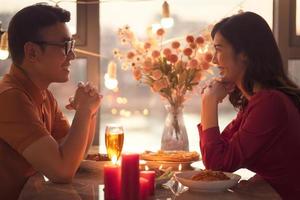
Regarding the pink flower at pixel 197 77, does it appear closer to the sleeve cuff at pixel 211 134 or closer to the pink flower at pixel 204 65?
the pink flower at pixel 204 65

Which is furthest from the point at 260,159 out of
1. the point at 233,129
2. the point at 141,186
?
the point at 141,186

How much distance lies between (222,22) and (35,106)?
810mm

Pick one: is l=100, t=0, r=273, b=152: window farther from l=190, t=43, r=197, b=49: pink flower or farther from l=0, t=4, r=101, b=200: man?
l=0, t=4, r=101, b=200: man

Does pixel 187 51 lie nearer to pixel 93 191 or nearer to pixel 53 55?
pixel 53 55

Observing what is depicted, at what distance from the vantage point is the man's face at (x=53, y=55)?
1702mm

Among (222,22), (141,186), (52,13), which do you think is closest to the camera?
(141,186)

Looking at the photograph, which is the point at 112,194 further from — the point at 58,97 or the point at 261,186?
the point at 58,97

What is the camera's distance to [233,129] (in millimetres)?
1903

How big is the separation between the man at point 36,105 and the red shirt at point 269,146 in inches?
19.1

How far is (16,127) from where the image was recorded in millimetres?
1477

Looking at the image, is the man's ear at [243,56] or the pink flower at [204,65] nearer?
the man's ear at [243,56]

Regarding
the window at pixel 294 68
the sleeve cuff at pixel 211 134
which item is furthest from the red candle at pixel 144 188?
the window at pixel 294 68

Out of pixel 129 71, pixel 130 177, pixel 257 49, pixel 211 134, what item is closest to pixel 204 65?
pixel 257 49

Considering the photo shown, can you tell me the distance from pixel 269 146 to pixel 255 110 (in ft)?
0.44
